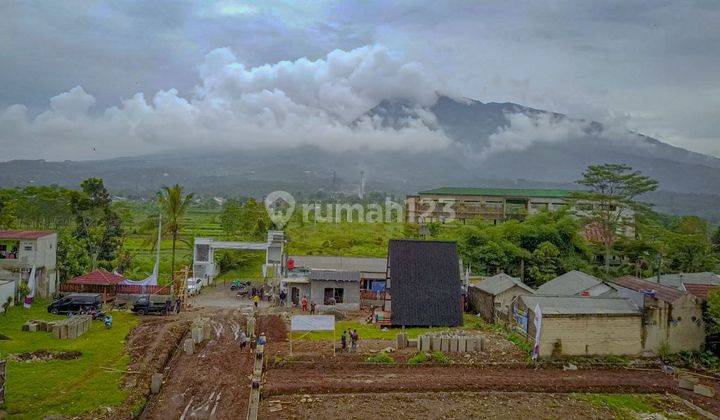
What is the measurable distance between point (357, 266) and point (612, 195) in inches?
836

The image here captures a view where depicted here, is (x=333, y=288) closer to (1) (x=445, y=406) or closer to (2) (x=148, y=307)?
(2) (x=148, y=307)

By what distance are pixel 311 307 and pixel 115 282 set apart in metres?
10.7

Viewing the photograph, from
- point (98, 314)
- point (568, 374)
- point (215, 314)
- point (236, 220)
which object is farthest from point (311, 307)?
point (236, 220)

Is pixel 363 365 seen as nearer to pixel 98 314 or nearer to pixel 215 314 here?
pixel 215 314

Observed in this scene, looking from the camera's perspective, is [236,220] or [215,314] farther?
[236,220]

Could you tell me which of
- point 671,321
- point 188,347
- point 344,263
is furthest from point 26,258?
point 671,321

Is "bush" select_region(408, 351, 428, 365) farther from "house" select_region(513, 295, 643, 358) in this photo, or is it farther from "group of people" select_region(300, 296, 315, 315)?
"group of people" select_region(300, 296, 315, 315)

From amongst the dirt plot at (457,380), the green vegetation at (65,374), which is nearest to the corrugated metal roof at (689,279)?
the dirt plot at (457,380)

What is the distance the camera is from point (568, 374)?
18188mm

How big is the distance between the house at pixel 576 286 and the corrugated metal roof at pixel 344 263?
10.4 m

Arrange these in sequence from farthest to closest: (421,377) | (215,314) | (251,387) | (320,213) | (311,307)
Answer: (320,213)
(311,307)
(215,314)
(421,377)
(251,387)

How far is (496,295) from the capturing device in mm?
26516

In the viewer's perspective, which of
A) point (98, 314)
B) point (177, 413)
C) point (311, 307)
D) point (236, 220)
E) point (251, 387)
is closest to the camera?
point (177, 413)

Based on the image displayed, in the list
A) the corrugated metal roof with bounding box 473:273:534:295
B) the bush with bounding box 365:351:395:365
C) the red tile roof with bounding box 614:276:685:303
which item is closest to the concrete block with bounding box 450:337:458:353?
the bush with bounding box 365:351:395:365
